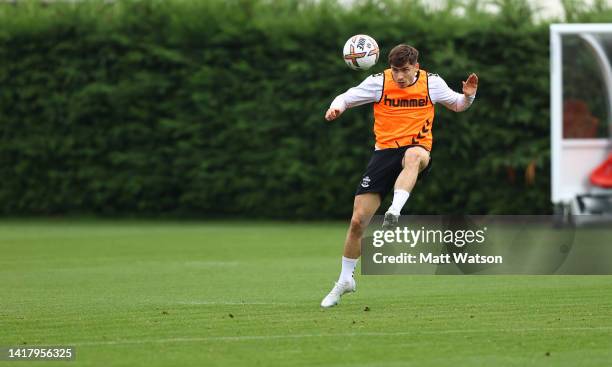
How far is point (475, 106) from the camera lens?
24016 millimetres

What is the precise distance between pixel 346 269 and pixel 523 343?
2827mm

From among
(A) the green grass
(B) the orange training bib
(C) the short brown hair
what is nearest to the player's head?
(C) the short brown hair

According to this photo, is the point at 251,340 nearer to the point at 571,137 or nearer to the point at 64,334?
the point at 64,334

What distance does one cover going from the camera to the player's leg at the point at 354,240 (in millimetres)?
11016

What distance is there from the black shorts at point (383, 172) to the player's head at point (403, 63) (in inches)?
25.5

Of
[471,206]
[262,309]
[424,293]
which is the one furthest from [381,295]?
[471,206]

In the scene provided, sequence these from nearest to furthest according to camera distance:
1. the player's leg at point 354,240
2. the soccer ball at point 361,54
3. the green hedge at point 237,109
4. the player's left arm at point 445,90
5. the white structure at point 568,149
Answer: the player's leg at point 354,240 → the player's left arm at point 445,90 → the soccer ball at point 361,54 → the white structure at point 568,149 → the green hedge at point 237,109

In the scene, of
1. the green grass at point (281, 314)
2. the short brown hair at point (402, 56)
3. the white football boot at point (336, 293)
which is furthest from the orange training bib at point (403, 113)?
the green grass at point (281, 314)

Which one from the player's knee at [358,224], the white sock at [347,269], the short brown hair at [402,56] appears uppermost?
the short brown hair at [402,56]

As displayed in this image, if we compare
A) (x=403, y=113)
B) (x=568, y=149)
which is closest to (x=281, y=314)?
(x=403, y=113)

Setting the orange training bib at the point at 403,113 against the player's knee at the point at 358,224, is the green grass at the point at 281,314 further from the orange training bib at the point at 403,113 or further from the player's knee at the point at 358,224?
the orange training bib at the point at 403,113

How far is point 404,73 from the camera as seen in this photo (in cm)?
1098

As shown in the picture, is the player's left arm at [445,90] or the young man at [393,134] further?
the player's left arm at [445,90]

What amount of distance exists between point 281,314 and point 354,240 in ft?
4.06
